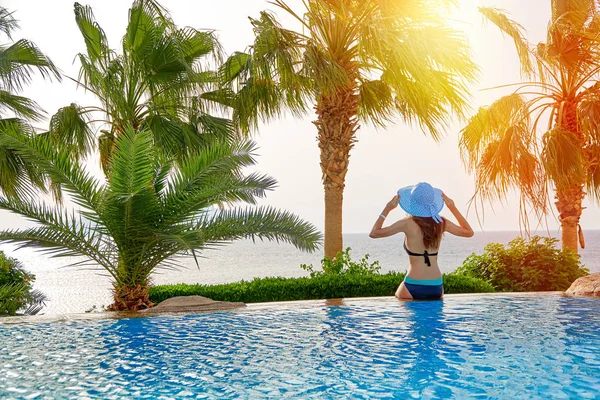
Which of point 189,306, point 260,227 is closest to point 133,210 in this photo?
point 189,306

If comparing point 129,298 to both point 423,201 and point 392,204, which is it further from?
point 423,201

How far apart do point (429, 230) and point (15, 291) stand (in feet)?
22.7

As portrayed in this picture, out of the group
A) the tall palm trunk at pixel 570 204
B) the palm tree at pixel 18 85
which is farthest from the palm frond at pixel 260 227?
the tall palm trunk at pixel 570 204

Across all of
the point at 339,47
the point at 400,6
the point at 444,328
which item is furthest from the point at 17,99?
the point at 444,328

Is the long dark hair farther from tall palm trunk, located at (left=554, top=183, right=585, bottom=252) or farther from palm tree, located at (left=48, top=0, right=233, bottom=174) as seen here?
tall palm trunk, located at (left=554, top=183, right=585, bottom=252)

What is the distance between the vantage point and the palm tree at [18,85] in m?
12.9

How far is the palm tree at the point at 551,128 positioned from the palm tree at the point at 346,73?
2.03 metres

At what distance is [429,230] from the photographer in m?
8.76

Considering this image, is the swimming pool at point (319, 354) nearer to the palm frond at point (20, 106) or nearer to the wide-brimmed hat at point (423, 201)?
the wide-brimmed hat at point (423, 201)

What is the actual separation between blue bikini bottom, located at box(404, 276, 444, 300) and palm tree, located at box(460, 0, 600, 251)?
16.8 feet

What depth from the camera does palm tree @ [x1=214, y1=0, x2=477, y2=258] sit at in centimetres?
1273

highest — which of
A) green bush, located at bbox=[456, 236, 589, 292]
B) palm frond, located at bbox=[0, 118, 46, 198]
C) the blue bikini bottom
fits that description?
palm frond, located at bbox=[0, 118, 46, 198]

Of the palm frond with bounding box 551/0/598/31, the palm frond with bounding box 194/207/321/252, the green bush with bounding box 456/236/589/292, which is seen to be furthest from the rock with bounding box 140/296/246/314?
the palm frond with bounding box 551/0/598/31

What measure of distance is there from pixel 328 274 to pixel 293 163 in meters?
39.1
